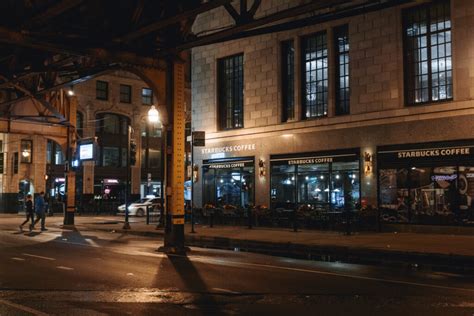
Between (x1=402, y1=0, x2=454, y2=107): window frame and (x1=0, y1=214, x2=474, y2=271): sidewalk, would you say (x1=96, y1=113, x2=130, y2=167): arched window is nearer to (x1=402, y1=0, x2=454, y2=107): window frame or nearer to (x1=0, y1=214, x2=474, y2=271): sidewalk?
(x1=0, y1=214, x2=474, y2=271): sidewalk

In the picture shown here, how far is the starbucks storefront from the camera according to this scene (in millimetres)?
21250

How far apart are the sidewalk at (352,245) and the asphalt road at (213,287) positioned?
232 centimetres

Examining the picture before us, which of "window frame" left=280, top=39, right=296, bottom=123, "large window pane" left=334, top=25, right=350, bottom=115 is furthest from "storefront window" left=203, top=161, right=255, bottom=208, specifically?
"large window pane" left=334, top=25, right=350, bottom=115

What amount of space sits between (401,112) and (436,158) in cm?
237

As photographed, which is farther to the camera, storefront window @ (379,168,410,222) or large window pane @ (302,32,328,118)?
large window pane @ (302,32,328,118)

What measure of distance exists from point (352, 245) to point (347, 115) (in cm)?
861

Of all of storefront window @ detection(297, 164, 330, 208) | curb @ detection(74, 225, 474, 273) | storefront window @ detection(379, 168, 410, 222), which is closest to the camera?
curb @ detection(74, 225, 474, 273)

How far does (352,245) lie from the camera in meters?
17.9

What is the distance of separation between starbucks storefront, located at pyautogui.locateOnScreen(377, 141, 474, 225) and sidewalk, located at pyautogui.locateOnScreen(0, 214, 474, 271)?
110 centimetres

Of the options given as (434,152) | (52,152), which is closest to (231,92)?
(434,152)

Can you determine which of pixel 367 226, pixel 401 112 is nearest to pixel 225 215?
pixel 367 226

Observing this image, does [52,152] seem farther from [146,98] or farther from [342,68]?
[342,68]

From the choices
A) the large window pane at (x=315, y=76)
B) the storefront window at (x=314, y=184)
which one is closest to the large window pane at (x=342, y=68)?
Answer: the large window pane at (x=315, y=76)

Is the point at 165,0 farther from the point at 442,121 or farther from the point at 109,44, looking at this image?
the point at 442,121
